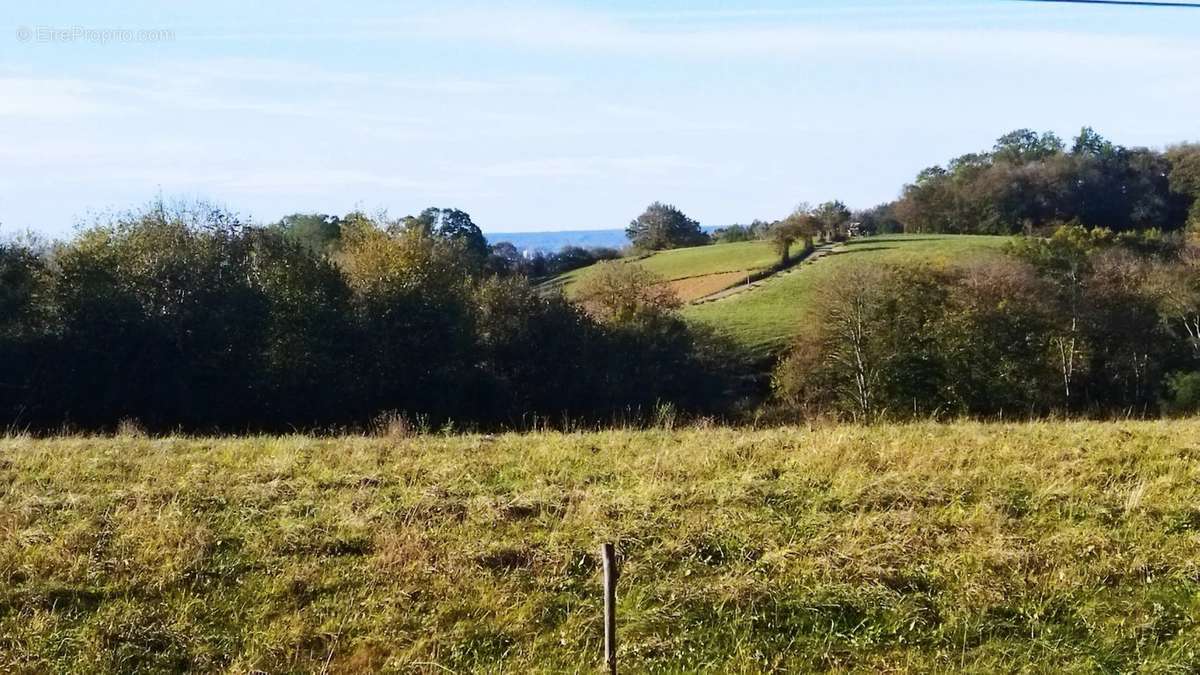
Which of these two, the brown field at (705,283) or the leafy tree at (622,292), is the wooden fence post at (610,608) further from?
the brown field at (705,283)

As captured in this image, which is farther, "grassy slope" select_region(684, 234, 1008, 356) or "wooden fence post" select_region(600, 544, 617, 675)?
"grassy slope" select_region(684, 234, 1008, 356)

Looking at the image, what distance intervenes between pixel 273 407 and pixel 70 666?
21.8 meters

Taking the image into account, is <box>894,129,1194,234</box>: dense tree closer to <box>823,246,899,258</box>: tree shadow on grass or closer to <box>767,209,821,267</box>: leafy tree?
<box>823,246,899,258</box>: tree shadow on grass

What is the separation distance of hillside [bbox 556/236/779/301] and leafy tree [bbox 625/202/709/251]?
11.5 metres

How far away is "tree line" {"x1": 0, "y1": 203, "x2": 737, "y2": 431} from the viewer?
81.6 ft

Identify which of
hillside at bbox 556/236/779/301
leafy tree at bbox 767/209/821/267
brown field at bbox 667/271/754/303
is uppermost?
leafy tree at bbox 767/209/821/267

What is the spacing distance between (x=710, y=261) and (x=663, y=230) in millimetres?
24016

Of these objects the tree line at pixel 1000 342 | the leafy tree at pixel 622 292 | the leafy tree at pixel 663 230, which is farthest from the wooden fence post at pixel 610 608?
the leafy tree at pixel 663 230

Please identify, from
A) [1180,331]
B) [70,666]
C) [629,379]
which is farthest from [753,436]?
[1180,331]

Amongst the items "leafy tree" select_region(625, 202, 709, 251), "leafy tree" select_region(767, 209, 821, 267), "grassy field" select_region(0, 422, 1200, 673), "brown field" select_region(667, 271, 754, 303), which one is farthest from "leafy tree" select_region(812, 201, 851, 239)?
"grassy field" select_region(0, 422, 1200, 673)

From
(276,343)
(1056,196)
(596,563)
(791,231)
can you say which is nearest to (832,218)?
(791,231)

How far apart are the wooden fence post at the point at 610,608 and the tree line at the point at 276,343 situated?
1593 centimetres

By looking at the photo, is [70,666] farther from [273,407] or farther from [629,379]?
[629,379]

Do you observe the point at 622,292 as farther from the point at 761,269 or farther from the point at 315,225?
the point at 315,225
